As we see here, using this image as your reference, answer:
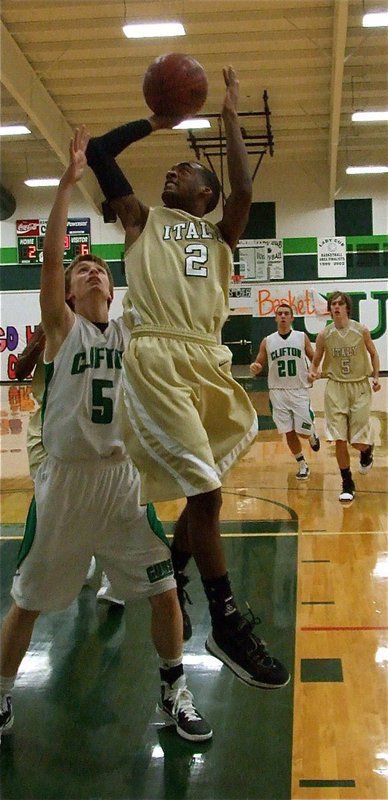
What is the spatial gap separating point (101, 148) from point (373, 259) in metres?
18.8

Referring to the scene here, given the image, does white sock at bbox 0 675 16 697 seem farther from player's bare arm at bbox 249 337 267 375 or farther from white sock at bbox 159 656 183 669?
player's bare arm at bbox 249 337 267 375

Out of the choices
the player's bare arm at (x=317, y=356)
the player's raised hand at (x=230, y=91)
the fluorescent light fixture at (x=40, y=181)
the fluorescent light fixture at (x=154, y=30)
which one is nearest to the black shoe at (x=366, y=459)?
the player's bare arm at (x=317, y=356)

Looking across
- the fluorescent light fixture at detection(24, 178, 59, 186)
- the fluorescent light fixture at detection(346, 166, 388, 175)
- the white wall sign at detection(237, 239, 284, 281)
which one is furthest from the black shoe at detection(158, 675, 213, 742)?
the fluorescent light fixture at detection(24, 178, 59, 186)

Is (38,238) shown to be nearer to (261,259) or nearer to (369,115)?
(261,259)

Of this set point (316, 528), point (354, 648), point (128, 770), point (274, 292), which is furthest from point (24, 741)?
point (274, 292)

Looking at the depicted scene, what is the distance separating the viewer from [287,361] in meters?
8.70

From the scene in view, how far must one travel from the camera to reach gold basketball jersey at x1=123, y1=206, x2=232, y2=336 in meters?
2.80

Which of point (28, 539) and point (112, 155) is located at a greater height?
point (112, 155)

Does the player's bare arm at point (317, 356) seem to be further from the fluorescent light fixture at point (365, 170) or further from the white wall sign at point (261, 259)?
the white wall sign at point (261, 259)

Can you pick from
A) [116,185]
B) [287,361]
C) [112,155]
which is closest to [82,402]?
[116,185]

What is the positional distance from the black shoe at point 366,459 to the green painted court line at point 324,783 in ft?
16.8

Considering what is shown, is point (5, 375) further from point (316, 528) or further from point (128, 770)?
point (128, 770)

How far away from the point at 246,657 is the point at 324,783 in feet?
1.43

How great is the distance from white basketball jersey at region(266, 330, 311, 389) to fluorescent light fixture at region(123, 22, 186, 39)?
5.74 metres
